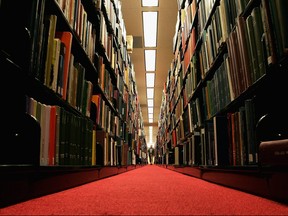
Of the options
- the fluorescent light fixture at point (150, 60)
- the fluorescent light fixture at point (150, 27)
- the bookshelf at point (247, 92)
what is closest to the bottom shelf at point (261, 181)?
the bookshelf at point (247, 92)

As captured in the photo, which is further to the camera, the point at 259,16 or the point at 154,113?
the point at 154,113

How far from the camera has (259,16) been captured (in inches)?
43.7

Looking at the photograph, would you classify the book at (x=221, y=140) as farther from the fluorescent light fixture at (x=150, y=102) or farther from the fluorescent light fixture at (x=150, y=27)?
the fluorescent light fixture at (x=150, y=102)

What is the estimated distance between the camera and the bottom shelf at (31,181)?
2.50 ft

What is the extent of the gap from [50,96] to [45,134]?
0.19m

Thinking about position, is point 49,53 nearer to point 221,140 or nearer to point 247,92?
point 247,92

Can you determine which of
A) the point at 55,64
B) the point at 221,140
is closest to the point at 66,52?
the point at 55,64

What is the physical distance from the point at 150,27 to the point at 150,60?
5.70ft

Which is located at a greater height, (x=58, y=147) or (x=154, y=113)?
(x=154, y=113)

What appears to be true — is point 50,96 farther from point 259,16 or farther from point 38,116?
point 259,16

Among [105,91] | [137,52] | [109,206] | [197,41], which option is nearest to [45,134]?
[109,206]

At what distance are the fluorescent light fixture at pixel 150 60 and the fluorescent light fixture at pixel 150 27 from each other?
1.33 feet

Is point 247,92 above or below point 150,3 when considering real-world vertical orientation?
below

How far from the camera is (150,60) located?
704 centimetres
